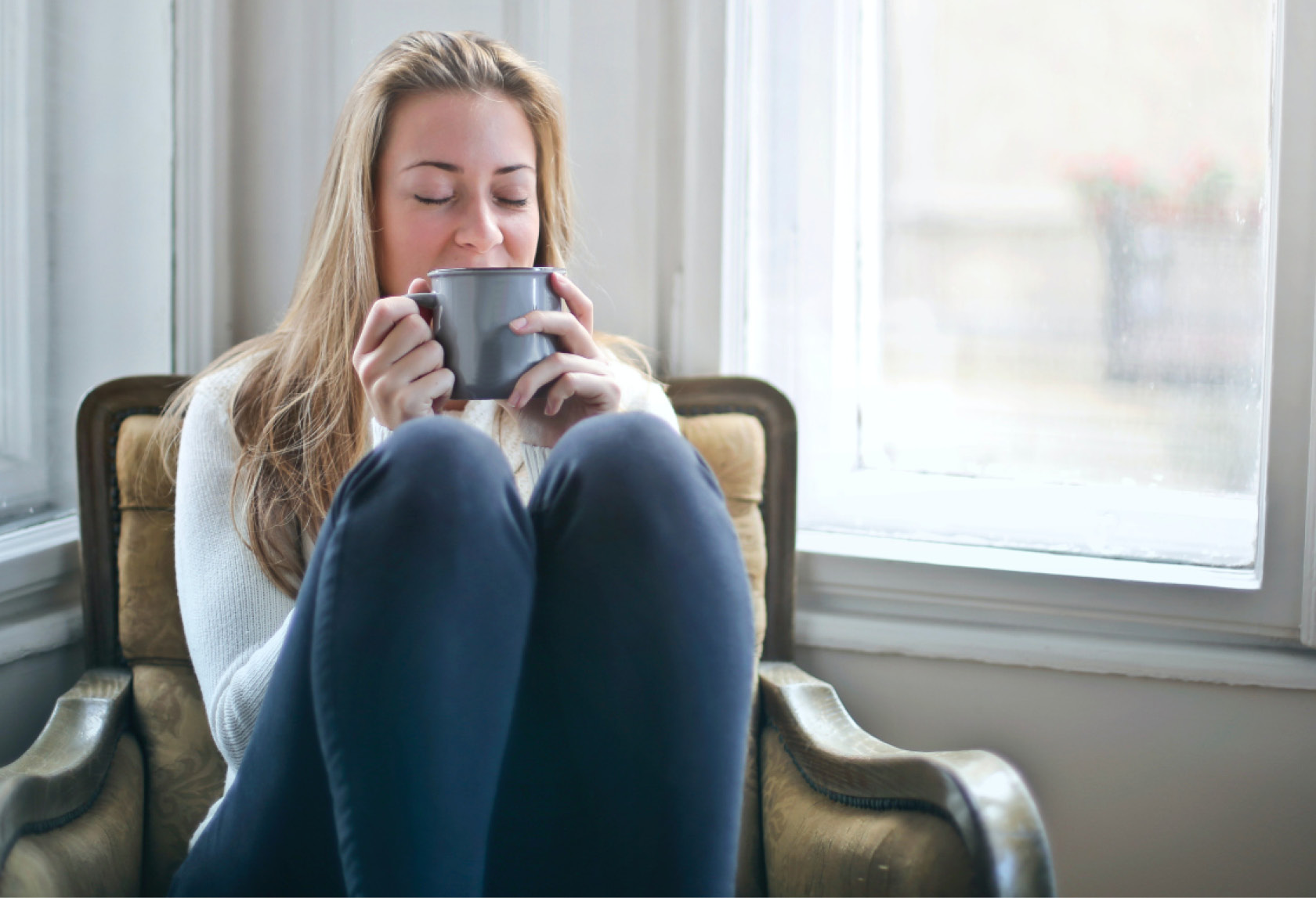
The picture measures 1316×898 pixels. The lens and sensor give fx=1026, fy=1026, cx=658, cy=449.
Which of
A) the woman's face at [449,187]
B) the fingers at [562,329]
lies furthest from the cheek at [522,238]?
the fingers at [562,329]

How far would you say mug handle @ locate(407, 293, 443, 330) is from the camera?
2.97 feet

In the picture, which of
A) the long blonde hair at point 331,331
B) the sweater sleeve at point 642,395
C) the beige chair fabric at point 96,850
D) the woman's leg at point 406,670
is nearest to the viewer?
the woman's leg at point 406,670

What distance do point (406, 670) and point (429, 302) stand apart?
349mm

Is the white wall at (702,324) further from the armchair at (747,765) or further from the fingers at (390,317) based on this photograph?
the fingers at (390,317)

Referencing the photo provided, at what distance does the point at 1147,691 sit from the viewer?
1.33 meters

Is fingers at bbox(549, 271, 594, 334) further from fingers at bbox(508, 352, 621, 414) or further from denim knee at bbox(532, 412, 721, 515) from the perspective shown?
denim knee at bbox(532, 412, 721, 515)

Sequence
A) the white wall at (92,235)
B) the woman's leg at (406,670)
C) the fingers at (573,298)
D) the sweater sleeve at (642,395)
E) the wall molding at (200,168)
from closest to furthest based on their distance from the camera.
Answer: the woman's leg at (406,670), the fingers at (573,298), the sweater sleeve at (642,395), the white wall at (92,235), the wall molding at (200,168)

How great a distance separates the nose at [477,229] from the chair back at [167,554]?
35 cm

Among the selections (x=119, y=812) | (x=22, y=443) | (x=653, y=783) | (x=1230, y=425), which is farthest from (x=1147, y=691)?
(x=22, y=443)

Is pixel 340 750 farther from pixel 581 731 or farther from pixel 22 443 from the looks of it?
pixel 22 443

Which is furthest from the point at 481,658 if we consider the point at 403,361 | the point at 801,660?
the point at 801,660

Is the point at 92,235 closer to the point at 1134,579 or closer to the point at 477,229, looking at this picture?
the point at 477,229

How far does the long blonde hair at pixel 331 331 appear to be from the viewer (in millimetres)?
1110

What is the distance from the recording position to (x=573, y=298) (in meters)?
0.97
